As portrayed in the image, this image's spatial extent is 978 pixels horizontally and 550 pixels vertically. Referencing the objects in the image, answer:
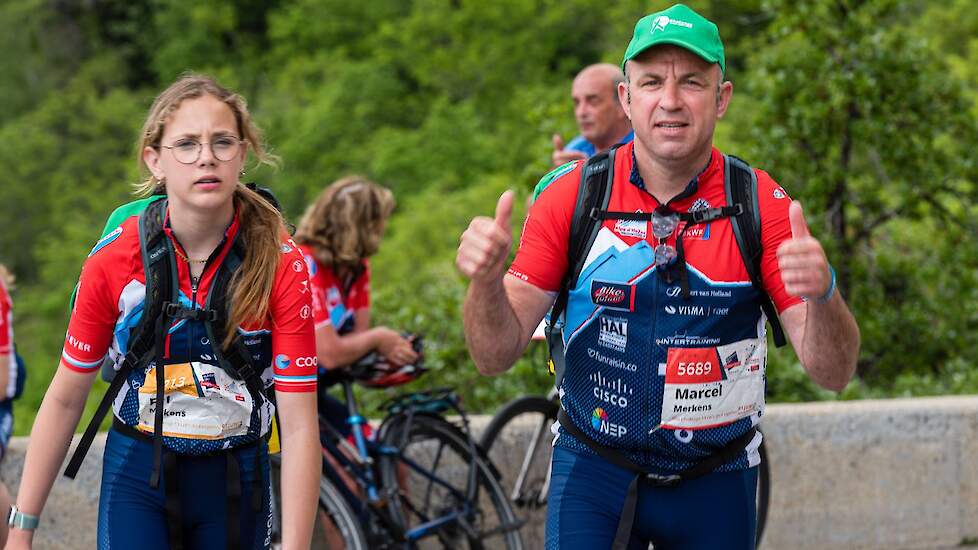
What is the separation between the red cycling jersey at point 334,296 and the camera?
16.7ft

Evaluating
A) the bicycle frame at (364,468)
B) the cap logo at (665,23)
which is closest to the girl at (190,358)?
the cap logo at (665,23)

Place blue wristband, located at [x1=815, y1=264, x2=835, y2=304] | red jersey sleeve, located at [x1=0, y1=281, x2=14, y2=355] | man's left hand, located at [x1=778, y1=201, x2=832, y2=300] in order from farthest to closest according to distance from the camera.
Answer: red jersey sleeve, located at [x1=0, y1=281, x2=14, y2=355]
blue wristband, located at [x1=815, y1=264, x2=835, y2=304]
man's left hand, located at [x1=778, y1=201, x2=832, y2=300]

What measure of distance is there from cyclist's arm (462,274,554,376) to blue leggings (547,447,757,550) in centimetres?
41

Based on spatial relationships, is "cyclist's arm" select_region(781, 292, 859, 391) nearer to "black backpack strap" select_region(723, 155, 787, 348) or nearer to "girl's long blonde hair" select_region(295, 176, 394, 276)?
"black backpack strap" select_region(723, 155, 787, 348)

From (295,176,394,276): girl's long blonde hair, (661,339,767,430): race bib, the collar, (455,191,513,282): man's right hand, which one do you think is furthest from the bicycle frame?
(455,191,513,282): man's right hand

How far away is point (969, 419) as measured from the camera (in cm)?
611

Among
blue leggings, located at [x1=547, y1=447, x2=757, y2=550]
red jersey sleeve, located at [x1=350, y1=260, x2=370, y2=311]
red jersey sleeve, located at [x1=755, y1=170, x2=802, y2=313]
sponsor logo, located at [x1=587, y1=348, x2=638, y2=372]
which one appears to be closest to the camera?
red jersey sleeve, located at [x1=755, y1=170, x2=802, y2=313]

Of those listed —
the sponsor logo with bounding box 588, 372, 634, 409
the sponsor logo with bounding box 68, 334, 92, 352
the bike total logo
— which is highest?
the sponsor logo with bounding box 68, 334, 92, 352

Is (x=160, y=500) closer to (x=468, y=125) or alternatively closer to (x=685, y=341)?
(x=685, y=341)

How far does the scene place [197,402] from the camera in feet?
10.6

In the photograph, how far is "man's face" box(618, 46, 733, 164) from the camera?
3.11 meters

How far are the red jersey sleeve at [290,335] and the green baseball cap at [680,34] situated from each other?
3.41ft

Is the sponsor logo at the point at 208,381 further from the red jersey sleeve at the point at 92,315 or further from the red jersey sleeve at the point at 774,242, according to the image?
the red jersey sleeve at the point at 774,242

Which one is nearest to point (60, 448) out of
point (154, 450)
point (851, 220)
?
point (154, 450)
